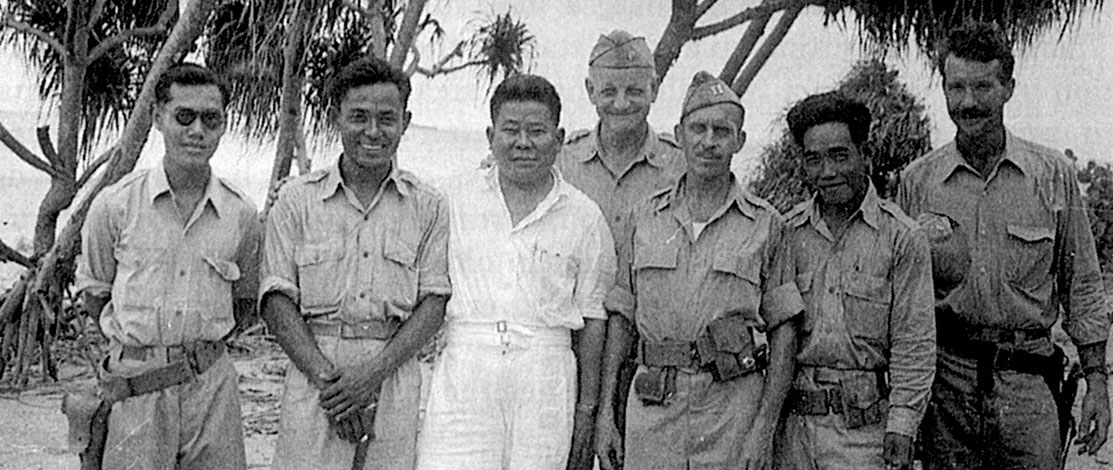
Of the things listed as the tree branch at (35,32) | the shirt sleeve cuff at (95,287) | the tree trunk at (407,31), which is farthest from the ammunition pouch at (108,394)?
the tree branch at (35,32)

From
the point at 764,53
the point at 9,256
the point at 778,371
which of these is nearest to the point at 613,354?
the point at 778,371

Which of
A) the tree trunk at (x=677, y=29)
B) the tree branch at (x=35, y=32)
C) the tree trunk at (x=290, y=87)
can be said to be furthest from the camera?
the tree branch at (x=35, y=32)

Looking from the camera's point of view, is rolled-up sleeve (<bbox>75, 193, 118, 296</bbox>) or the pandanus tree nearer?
rolled-up sleeve (<bbox>75, 193, 118, 296</bbox>)

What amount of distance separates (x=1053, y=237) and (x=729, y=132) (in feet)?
3.31

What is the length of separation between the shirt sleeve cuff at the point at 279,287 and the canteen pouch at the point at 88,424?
513mm

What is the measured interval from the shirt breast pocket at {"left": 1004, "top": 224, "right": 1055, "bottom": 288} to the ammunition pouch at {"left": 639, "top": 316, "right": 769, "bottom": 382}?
820mm

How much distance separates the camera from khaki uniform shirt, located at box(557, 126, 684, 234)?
3.46m

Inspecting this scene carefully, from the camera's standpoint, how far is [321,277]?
2875 millimetres

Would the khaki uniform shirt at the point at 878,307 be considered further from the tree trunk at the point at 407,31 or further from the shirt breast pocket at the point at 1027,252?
the tree trunk at the point at 407,31

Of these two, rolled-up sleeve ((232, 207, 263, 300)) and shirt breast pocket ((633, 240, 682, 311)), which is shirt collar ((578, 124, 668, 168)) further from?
rolled-up sleeve ((232, 207, 263, 300))

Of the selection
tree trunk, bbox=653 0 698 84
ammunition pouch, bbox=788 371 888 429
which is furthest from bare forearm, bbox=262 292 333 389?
tree trunk, bbox=653 0 698 84

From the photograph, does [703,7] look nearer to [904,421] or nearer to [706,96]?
[706,96]

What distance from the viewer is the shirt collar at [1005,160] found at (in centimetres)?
319

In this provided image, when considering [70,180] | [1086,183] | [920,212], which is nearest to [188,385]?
[920,212]
